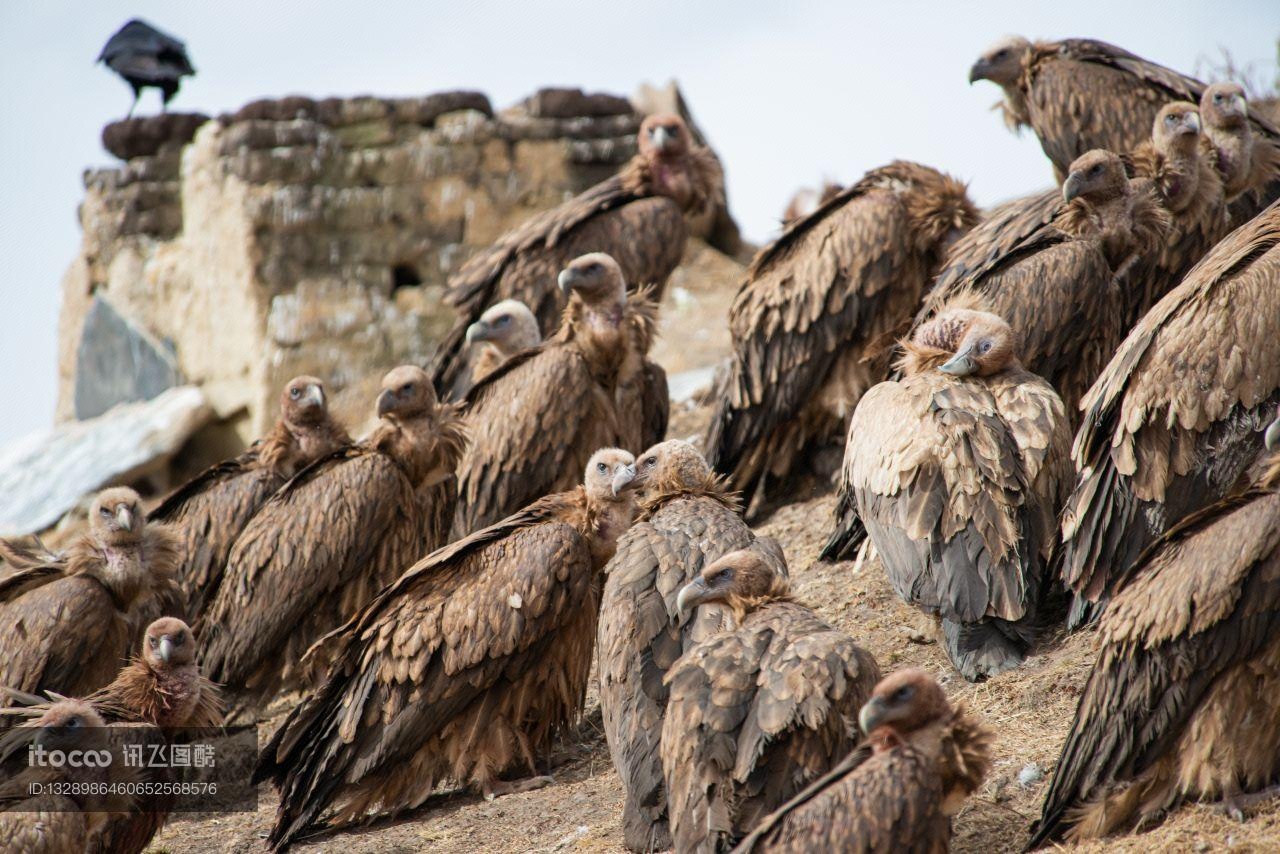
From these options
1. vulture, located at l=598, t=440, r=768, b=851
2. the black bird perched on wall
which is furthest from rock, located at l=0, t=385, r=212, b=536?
vulture, located at l=598, t=440, r=768, b=851

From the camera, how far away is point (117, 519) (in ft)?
26.9

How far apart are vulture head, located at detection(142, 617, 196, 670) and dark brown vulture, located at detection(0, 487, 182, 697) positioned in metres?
0.89

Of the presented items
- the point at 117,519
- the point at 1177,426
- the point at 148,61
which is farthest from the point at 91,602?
the point at 148,61

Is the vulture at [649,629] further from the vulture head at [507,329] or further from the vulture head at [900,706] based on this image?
the vulture head at [507,329]

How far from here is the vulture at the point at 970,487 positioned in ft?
21.7

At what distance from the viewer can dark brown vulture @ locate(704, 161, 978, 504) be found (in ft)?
31.6

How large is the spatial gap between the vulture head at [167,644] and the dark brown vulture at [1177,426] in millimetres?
4017

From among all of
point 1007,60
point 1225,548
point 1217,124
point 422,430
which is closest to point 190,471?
point 422,430

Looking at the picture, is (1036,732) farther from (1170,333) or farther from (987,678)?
(1170,333)

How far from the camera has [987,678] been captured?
661 cm

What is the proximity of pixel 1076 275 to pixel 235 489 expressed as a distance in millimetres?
5170

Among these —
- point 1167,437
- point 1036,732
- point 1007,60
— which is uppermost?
point 1007,60

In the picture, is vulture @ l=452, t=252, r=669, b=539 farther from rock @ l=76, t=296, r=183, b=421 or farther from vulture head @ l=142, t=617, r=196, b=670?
rock @ l=76, t=296, r=183, b=421

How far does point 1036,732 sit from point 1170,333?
197 centimetres
